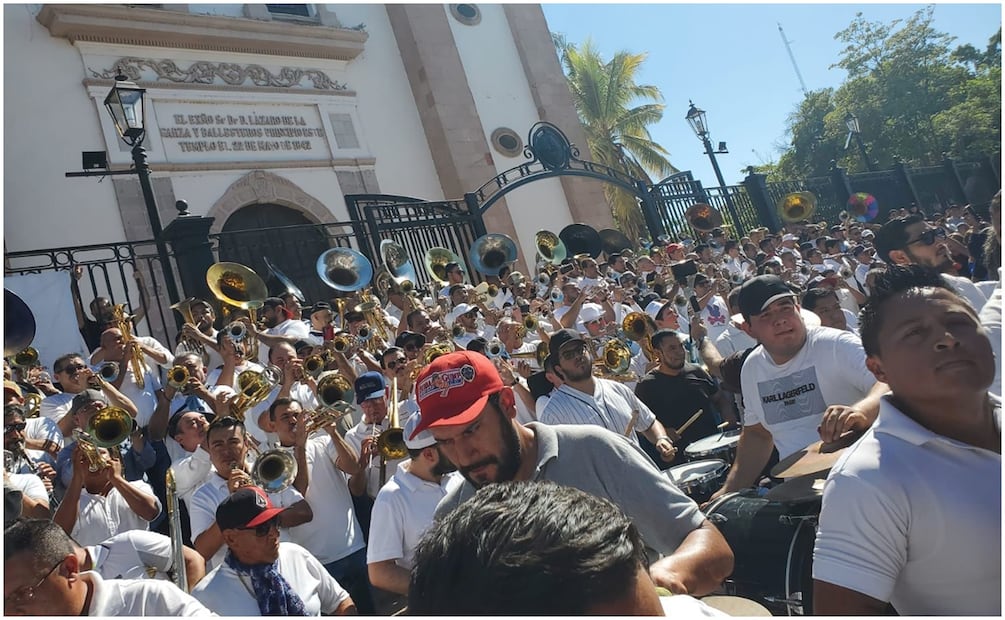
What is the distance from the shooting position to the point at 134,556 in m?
3.77

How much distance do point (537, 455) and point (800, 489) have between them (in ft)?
3.86

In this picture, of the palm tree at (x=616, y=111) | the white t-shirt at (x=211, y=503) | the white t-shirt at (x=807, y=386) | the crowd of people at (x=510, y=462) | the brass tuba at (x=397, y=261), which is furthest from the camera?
the palm tree at (x=616, y=111)

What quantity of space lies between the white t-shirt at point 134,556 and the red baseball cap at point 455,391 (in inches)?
76.6

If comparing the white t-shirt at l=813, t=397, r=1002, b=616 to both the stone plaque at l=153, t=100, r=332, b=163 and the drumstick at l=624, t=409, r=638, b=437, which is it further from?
the stone plaque at l=153, t=100, r=332, b=163

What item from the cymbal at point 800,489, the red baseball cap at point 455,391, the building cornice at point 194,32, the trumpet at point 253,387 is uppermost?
the building cornice at point 194,32

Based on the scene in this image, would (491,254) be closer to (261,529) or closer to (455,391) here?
(261,529)

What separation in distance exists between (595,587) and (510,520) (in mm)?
179

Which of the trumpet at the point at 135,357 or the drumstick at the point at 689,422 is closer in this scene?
the drumstick at the point at 689,422

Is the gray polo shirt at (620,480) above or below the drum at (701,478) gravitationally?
above

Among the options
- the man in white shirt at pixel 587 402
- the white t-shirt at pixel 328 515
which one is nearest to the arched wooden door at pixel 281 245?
the white t-shirt at pixel 328 515

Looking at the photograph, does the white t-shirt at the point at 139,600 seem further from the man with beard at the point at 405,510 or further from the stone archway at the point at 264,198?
the stone archway at the point at 264,198

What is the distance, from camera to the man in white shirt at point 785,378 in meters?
3.62

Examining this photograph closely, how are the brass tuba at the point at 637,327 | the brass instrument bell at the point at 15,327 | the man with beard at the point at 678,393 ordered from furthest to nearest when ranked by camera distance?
the brass tuba at the point at 637,327 < the brass instrument bell at the point at 15,327 < the man with beard at the point at 678,393

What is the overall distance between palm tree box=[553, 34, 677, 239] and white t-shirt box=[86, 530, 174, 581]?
26.1 metres
